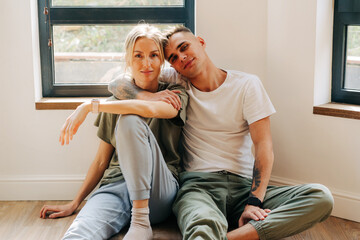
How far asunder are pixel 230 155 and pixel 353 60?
964mm

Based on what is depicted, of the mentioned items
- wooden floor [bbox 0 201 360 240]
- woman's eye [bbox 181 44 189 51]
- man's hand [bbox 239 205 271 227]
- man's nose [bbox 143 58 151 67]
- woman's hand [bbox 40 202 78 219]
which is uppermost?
woman's eye [bbox 181 44 189 51]

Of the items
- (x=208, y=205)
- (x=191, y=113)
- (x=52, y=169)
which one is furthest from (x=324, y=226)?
(x=52, y=169)

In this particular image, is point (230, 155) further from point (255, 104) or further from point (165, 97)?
point (165, 97)

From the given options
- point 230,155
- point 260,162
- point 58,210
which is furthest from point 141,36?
point 58,210

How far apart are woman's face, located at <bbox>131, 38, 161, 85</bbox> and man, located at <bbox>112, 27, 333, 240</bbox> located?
9 cm

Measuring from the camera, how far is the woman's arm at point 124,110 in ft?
7.06

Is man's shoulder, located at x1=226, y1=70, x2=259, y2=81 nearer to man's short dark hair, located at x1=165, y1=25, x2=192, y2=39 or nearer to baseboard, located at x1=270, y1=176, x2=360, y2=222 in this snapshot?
man's short dark hair, located at x1=165, y1=25, x2=192, y2=39

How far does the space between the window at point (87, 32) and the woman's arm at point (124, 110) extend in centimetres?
77

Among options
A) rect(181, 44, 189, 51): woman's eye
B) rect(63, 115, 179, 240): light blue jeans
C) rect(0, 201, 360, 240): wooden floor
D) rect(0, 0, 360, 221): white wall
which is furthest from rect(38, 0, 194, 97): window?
rect(63, 115, 179, 240): light blue jeans

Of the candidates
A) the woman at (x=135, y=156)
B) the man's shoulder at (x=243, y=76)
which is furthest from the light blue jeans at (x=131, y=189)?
the man's shoulder at (x=243, y=76)

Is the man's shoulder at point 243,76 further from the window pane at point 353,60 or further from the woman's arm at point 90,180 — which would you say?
the woman's arm at point 90,180

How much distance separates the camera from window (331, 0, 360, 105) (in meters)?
2.59

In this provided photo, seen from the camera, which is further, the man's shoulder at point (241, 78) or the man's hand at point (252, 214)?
the man's shoulder at point (241, 78)

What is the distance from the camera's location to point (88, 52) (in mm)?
2918
